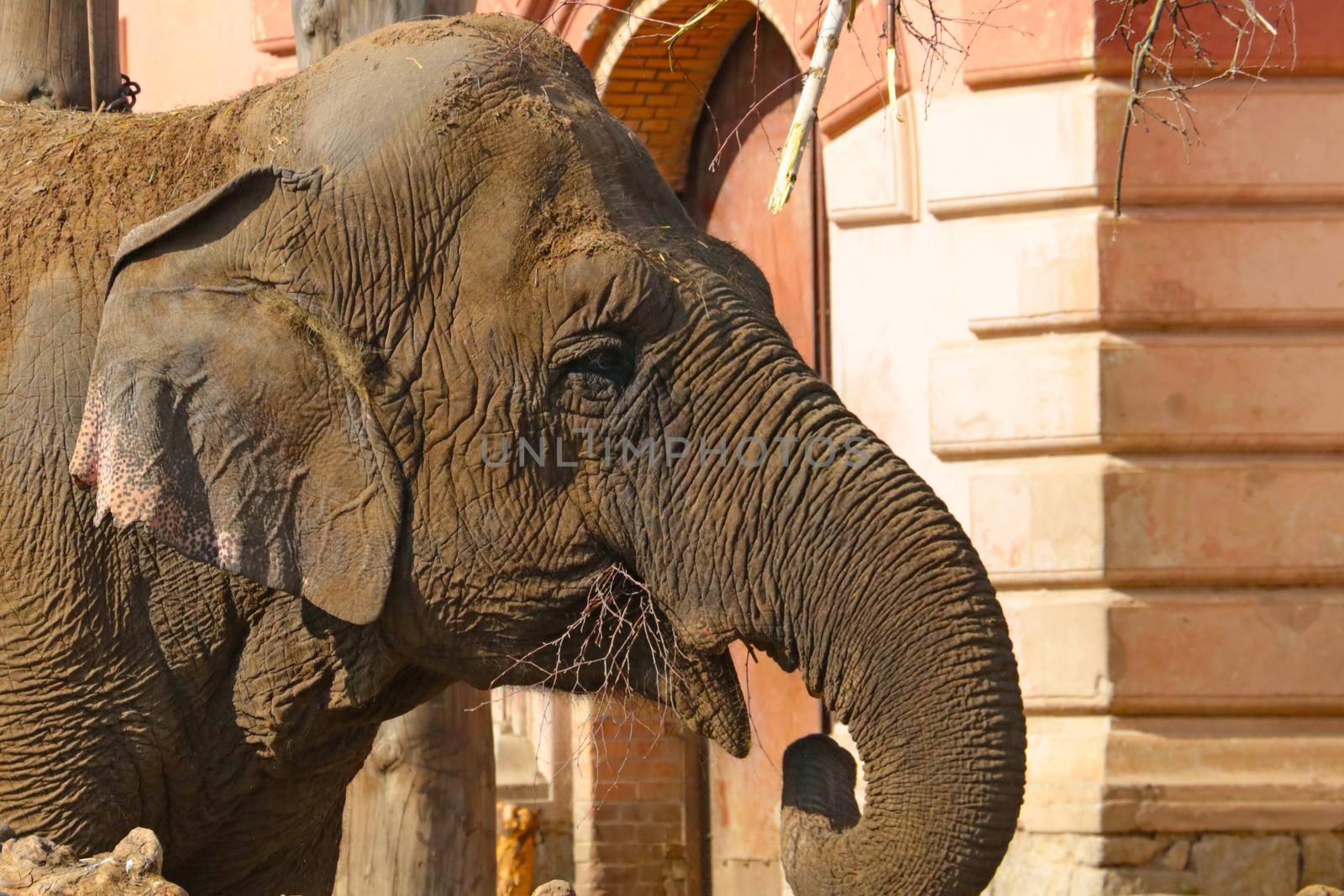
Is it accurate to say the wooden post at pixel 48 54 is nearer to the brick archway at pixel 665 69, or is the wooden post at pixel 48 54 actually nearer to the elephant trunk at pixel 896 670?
the elephant trunk at pixel 896 670

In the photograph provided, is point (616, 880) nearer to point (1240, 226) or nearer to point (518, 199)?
point (1240, 226)

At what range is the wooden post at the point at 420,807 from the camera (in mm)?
6480

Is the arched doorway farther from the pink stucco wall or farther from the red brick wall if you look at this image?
the pink stucco wall

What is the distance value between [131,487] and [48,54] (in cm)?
241

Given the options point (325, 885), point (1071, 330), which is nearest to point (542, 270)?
point (325, 885)

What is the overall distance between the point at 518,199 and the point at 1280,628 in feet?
15.8

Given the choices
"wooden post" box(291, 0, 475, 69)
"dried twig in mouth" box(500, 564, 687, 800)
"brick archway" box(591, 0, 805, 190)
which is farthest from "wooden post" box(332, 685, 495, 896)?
"brick archway" box(591, 0, 805, 190)

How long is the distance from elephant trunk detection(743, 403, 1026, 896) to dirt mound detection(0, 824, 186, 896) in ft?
4.11

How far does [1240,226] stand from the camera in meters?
8.20

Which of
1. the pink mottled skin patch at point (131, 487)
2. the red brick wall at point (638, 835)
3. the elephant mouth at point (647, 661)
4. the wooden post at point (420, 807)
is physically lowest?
the red brick wall at point (638, 835)

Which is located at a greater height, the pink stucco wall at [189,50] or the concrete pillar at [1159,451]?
the pink stucco wall at [189,50]

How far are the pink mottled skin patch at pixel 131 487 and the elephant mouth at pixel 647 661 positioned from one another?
69cm

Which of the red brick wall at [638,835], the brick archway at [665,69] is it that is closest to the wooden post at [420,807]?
the red brick wall at [638,835]

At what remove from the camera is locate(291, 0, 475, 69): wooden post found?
5914 millimetres
